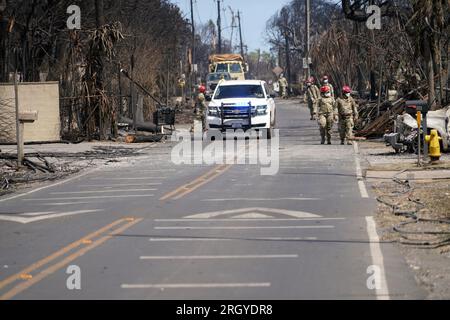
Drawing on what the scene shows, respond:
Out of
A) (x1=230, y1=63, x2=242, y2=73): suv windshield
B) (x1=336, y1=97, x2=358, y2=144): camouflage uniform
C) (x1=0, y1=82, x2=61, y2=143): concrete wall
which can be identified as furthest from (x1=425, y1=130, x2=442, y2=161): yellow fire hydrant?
(x1=230, y1=63, x2=242, y2=73): suv windshield

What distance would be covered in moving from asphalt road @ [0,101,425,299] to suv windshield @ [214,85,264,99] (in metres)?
11.1

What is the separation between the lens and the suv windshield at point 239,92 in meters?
31.6

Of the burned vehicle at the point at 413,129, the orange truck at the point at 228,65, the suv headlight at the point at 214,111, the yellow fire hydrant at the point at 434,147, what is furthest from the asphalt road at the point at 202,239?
the orange truck at the point at 228,65

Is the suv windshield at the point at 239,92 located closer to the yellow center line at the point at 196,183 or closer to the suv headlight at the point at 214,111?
the suv headlight at the point at 214,111

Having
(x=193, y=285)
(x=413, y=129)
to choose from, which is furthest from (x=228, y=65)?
(x=193, y=285)

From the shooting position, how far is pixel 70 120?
3219cm

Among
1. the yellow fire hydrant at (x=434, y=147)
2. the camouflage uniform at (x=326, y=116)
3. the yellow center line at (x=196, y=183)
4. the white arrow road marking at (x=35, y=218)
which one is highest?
the camouflage uniform at (x=326, y=116)

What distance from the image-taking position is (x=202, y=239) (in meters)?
12.0

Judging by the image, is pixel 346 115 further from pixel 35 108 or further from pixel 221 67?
pixel 221 67

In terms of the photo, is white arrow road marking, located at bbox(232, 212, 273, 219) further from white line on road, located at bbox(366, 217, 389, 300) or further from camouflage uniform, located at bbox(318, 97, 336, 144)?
camouflage uniform, located at bbox(318, 97, 336, 144)

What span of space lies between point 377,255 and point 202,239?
2434 millimetres

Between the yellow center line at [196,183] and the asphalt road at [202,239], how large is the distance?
1.1 inches
